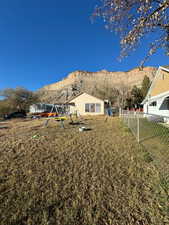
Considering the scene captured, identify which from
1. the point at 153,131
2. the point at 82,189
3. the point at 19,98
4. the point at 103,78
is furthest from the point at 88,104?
the point at 103,78

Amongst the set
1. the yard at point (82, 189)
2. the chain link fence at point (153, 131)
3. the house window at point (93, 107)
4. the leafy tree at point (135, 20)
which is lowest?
the yard at point (82, 189)

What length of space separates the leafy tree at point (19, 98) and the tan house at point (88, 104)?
52.9ft

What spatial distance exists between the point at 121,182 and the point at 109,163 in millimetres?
813

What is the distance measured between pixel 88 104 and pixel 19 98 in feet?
63.6

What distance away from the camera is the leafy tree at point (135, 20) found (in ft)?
10.9

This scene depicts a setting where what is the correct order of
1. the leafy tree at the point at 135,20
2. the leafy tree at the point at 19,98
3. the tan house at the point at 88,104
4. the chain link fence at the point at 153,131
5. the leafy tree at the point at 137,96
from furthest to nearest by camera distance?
the leafy tree at the point at 137,96 → the leafy tree at the point at 19,98 → the tan house at the point at 88,104 → the chain link fence at the point at 153,131 → the leafy tree at the point at 135,20

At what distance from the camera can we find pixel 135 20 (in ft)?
12.0

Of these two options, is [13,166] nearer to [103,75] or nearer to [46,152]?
[46,152]

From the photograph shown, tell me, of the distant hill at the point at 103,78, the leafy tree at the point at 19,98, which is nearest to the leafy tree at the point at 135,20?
the leafy tree at the point at 19,98

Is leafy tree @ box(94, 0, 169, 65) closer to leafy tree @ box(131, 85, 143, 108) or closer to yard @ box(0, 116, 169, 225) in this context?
yard @ box(0, 116, 169, 225)

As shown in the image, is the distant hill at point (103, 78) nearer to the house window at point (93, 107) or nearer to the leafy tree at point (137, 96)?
the leafy tree at point (137, 96)

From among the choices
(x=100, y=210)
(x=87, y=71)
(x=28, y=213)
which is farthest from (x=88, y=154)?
(x=87, y=71)

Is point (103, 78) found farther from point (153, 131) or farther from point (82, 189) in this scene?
point (82, 189)

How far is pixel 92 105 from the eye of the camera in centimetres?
1978
